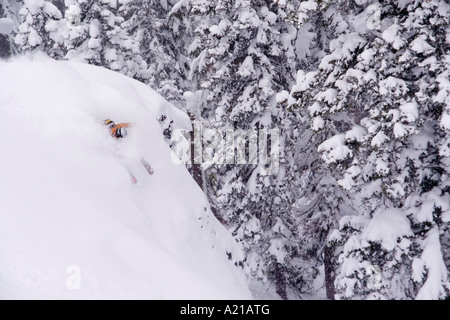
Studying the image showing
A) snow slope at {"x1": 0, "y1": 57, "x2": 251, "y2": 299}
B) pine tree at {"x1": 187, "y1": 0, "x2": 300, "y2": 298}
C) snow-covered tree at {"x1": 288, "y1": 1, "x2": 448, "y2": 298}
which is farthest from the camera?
pine tree at {"x1": 187, "y1": 0, "x2": 300, "y2": 298}

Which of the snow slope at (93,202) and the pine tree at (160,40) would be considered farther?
the pine tree at (160,40)

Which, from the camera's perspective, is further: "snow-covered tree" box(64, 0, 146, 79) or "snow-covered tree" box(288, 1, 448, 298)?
"snow-covered tree" box(64, 0, 146, 79)

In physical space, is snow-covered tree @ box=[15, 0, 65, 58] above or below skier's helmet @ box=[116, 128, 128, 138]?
above

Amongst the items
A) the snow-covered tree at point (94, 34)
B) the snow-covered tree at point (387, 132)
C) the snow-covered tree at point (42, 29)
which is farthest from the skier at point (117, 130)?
the snow-covered tree at point (42, 29)

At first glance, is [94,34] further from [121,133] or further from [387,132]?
[387,132]

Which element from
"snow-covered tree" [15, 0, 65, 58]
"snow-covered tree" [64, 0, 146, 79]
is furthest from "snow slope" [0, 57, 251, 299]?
"snow-covered tree" [15, 0, 65, 58]

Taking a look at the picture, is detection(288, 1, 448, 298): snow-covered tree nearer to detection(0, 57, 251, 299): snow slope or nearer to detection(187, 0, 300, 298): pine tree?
detection(0, 57, 251, 299): snow slope

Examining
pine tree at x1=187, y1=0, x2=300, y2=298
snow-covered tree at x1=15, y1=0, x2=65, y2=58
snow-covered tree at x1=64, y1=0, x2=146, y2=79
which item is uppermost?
snow-covered tree at x1=15, y1=0, x2=65, y2=58

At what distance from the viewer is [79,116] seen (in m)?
6.28

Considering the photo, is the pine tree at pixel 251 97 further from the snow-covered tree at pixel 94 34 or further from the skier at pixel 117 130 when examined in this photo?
the skier at pixel 117 130

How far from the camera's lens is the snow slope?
3.85 meters

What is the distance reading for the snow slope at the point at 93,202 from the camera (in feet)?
12.6
